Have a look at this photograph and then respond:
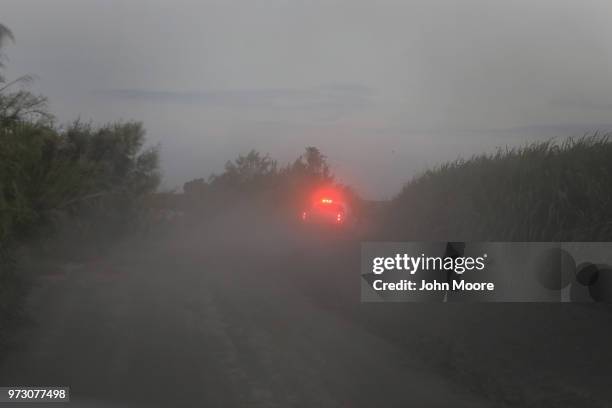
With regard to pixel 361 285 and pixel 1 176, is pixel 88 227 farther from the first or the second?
pixel 1 176

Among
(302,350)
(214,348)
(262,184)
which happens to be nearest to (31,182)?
(214,348)

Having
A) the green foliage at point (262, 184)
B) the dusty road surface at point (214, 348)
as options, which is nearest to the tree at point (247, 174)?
the green foliage at point (262, 184)

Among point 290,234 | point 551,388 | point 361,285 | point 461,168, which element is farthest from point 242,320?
point 290,234

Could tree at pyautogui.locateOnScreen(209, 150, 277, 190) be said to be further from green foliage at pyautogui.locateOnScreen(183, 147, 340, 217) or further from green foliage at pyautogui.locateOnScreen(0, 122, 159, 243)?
green foliage at pyautogui.locateOnScreen(0, 122, 159, 243)

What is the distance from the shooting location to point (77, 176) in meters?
12.1

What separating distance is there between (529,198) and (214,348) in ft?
16.7

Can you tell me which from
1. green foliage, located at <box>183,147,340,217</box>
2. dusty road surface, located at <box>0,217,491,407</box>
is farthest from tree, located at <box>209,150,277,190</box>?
dusty road surface, located at <box>0,217,491,407</box>

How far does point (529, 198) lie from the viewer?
10977 mm

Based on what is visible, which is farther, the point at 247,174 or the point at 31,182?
the point at 247,174

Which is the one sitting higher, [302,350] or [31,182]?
[31,182]

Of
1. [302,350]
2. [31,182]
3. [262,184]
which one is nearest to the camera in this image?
[302,350]

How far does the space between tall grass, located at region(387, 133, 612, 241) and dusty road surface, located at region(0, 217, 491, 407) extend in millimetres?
2441

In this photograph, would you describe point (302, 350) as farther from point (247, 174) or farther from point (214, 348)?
point (247, 174)

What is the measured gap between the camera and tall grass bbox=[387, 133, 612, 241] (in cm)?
1001
